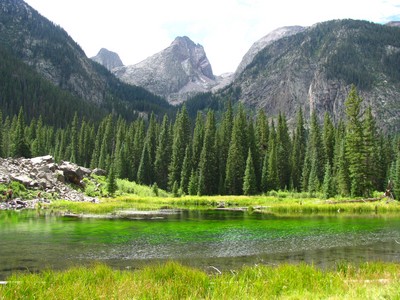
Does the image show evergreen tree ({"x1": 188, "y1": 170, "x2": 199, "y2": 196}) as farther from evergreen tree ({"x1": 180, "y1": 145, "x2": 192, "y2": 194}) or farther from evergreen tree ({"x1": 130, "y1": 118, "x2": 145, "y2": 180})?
evergreen tree ({"x1": 130, "y1": 118, "x2": 145, "y2": 180})

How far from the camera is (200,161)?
83312 millimetres

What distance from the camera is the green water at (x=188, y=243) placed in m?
19.4

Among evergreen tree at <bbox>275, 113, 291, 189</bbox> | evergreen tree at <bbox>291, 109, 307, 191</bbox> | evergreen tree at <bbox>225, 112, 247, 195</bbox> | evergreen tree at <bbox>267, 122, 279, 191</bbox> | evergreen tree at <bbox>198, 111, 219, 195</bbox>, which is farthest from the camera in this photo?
A: evergreen tree at <bbox>291, 109, 307, 191</bbox>

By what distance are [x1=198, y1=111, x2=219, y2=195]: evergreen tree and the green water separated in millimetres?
43771

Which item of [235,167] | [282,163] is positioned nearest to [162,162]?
[235,167]

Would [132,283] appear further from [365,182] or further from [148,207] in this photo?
[365,182]

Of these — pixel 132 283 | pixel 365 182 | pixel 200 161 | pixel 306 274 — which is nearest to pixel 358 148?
pixel 365 182

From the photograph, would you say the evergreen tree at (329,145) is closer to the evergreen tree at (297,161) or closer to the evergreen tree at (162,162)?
the evergreen tree at (297,161)

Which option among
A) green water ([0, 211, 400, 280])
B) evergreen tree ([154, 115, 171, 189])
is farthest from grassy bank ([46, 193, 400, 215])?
evergreen tree ([154, 115, 171, 189])

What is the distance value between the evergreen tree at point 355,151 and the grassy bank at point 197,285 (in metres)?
51.9

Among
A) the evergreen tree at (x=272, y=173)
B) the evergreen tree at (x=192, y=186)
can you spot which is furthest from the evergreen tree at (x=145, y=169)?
the evergreen tree at (x=272, y=173)

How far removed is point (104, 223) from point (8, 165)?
31417mm

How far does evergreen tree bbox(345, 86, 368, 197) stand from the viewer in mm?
63031

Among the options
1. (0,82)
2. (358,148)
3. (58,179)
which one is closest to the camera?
(58,179)
